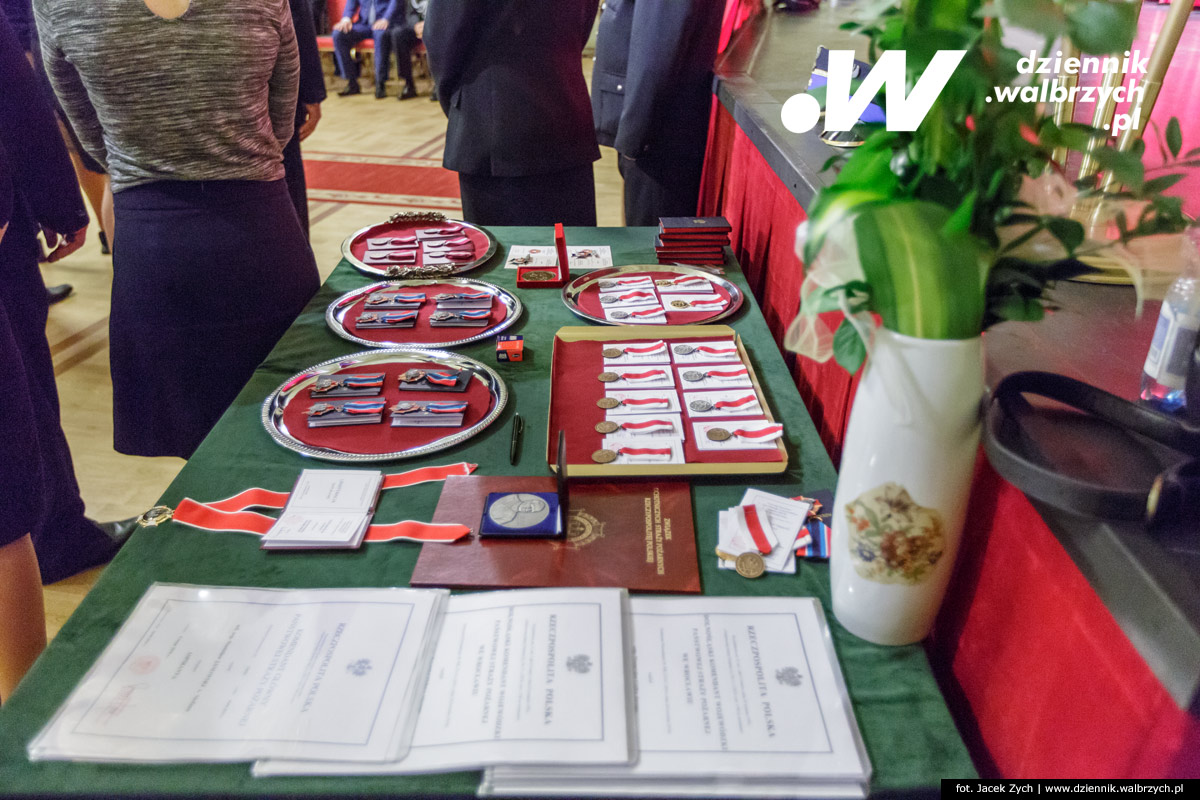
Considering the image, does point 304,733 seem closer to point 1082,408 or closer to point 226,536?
point 226,536

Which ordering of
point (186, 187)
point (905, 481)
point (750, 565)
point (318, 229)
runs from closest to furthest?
point (905, 481)
point (750, 565)
point (186, 187)
point (318, 229)

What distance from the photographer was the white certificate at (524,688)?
625 millimetres

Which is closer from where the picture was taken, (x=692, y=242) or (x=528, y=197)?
(x=692, y=242)

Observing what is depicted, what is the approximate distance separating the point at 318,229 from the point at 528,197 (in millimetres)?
2197

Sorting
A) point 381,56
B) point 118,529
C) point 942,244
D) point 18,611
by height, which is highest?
point 942,244

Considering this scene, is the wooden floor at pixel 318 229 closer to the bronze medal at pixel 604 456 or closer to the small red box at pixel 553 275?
the small red box at pixel 553 275

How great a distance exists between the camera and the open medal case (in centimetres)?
99

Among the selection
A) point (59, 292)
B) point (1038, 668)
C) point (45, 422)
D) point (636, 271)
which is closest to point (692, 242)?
point (636, 271)

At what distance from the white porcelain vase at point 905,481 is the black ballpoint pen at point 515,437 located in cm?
45

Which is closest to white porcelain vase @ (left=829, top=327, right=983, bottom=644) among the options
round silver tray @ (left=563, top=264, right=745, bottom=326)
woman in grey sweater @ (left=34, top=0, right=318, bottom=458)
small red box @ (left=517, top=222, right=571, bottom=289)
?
round silver tray @ (left=563, top=264, right=745, bottom=326)

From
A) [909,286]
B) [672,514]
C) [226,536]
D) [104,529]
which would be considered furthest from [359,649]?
[104,529]

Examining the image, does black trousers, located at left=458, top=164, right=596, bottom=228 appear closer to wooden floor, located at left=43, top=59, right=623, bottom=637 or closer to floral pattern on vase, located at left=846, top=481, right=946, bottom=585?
wooden floor, located at left=43, top=59, right=623, bottom=637

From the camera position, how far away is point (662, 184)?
2.68 metres

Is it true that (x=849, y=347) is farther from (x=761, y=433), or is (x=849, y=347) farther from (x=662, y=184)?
(x=662, y=184)
